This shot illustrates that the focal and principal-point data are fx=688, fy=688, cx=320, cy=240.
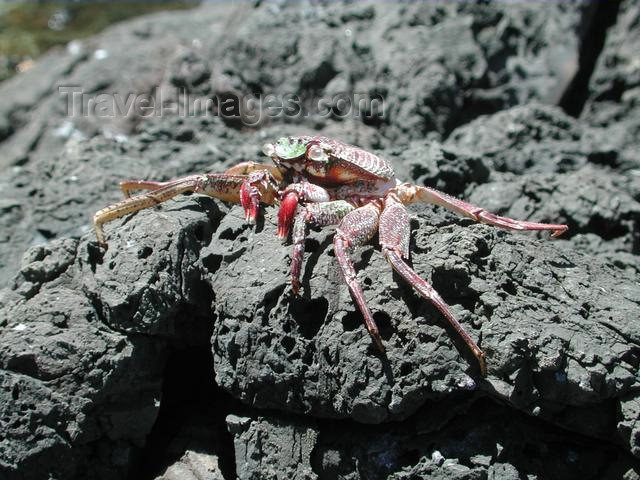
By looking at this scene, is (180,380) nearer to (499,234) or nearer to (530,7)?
(499,234)

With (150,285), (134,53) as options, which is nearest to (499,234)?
(150,285)

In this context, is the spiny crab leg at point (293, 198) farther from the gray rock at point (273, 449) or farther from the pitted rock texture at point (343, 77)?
the pitted rock texture at point (343, 77)

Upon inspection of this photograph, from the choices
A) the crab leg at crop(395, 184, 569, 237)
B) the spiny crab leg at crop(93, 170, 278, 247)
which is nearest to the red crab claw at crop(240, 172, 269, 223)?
the spiny crab leg at crop(93, 170, 278, 247)

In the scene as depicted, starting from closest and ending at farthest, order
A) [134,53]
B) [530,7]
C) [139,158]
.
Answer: [139,158] < [530,7] < [134,53]

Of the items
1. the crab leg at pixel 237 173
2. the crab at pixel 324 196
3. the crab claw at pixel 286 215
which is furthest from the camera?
the crab leg at pixel 237 173

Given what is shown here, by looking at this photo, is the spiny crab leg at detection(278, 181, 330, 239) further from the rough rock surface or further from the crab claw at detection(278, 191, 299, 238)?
the rough rock surface

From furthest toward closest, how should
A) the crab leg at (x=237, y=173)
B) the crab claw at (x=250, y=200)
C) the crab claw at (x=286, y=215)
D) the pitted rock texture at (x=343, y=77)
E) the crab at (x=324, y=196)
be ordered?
the pitted rock texture at (x=343, y=77) → the crab leg at (x=237, y=173) → the crab claw at (x=250, y=200) → the crab claw at (x=286, y=215) → the crab at (x=324, y=196)

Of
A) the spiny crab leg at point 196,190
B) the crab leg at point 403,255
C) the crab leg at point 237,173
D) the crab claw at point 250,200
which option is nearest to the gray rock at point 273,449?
the crab leg at point 403,255
